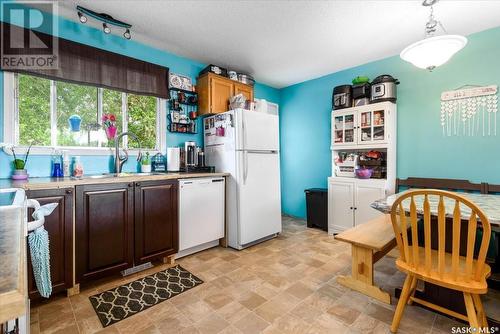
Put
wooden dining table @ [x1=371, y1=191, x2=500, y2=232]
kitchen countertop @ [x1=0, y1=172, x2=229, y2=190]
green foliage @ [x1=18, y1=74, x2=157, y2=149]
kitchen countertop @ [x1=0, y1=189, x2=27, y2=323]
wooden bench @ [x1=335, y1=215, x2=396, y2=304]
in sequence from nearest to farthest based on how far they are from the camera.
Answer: kitchen countertop @ [x1=0, y1=189, x2=27, y2=323], wooden dining table @ [x1=371, y1=191, x2=500, y2=232], kitchen countertop @ [x1=0, y1=172, x2=229, y2=190], wooden bench @ [x1=335, y1=215, x2=396, y2=304], green foliage @ [x1=18, y1=74, x2=157, y2=149]

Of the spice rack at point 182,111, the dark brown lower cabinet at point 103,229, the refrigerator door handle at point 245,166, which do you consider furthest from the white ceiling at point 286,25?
the dark brown lower cabinet at point 103,229

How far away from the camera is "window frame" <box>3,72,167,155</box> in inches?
81.7

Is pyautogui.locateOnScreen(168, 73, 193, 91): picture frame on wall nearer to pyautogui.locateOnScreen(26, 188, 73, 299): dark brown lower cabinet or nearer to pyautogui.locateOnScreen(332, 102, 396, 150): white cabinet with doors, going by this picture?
pyautogui.locateOnScreen(26, 188, 73, 299): dark brown lower cabinet

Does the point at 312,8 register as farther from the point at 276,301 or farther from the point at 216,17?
the point at 276,301

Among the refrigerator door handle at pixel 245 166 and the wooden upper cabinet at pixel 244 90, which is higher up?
the wooden upper cabinet at pixel 244 90

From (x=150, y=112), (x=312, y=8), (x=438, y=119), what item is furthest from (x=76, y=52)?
(x=438, y=119)

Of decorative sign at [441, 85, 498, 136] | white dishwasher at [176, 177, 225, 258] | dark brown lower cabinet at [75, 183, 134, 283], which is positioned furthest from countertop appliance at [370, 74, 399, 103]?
dark brown lower cabinet at [75, 183, 134, 283]

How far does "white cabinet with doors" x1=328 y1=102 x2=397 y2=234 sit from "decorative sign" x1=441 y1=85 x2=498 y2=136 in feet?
1.79

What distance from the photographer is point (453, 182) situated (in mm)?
2713

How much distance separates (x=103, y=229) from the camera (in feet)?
6.64

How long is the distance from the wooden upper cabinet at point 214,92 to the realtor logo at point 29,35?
155 centimetres

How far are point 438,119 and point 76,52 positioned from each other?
161 inches

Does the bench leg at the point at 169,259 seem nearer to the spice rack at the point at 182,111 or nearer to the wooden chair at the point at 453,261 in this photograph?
the spice rack at the point at 182,111

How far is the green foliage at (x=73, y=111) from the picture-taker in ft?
7.28
